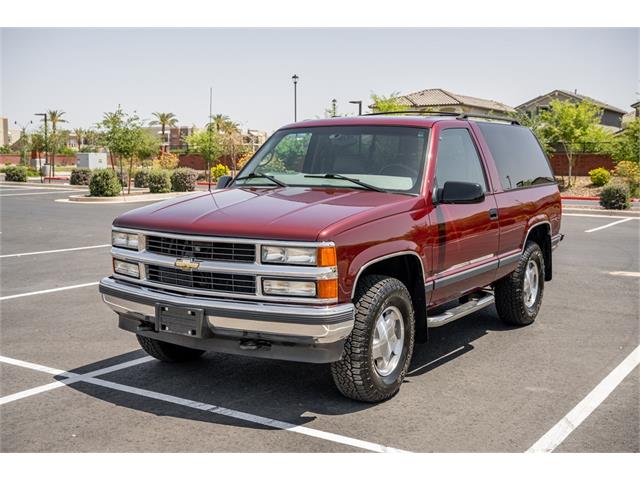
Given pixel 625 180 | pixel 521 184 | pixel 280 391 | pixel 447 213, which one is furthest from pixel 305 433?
pixel 625 180

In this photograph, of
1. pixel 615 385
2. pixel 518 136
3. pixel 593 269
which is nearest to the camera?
pixel 615 385

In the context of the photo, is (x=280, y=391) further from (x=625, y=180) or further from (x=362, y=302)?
(x=625, y=180)

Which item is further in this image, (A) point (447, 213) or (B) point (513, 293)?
(B) point (513, 293)

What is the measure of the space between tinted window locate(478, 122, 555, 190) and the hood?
2.03 metres

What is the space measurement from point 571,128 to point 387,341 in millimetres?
41616

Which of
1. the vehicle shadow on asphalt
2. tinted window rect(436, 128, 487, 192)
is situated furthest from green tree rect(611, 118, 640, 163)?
the vehicle shadow on asphalt

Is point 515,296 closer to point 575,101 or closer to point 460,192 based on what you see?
point 460,192

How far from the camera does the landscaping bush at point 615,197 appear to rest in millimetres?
25203

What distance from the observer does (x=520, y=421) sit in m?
4.93

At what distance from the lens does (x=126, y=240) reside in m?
5.55

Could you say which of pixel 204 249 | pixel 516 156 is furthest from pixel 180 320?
pixel 516 156

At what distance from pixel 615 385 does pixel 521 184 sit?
103 inches

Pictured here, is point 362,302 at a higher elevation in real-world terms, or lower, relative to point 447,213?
lower

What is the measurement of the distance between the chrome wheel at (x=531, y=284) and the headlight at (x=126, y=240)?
4.37 meters
